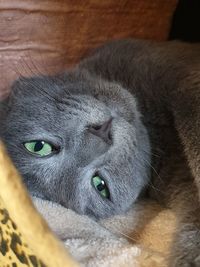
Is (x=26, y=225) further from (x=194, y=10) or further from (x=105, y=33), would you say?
(x=194, y=10)

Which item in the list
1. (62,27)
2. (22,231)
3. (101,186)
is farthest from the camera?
(62,27)

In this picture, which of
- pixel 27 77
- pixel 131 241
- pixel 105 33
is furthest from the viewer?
pixel 105 33

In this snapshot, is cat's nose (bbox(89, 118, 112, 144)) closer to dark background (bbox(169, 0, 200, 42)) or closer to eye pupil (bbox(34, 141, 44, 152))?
eye pupil (bbox(34, 141, 44, 152))

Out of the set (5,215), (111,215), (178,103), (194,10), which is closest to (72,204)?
(111,215)

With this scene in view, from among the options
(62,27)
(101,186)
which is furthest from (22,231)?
(62,27)

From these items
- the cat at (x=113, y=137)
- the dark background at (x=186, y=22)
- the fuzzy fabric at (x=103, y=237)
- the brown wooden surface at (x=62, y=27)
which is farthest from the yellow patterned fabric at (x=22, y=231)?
the dark background at (x=186, y=22)

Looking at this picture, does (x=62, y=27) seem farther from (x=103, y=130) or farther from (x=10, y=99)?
(x=103, y=130)

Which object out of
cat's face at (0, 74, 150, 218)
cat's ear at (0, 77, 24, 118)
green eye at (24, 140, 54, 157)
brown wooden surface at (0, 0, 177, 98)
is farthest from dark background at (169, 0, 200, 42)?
green eye at (24, 140, 54, 157)
